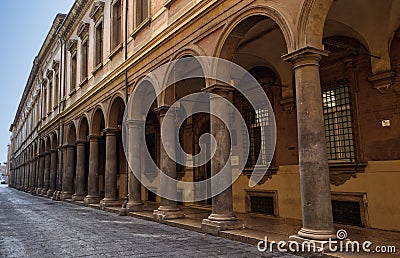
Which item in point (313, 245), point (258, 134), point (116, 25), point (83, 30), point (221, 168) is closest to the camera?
point (313, 245)

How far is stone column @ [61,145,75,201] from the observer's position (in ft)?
60.7

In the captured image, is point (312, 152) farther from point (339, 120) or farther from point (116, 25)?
point (116, 25)

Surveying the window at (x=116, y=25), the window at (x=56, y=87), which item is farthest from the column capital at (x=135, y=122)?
the window at (x=56, y=87)

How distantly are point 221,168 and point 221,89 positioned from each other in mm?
1648

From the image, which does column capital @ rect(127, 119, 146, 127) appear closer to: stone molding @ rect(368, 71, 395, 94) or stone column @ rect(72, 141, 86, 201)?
stone column @ rect(72, 141, 86, 201)

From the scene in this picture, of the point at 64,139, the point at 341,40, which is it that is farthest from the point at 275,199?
the point at 64,139

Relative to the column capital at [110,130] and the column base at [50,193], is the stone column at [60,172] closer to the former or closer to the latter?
the column base at [50,193]

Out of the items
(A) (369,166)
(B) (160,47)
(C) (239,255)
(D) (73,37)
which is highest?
(D) (73,37)

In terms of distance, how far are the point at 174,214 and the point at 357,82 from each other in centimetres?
538

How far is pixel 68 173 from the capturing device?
1855 cm

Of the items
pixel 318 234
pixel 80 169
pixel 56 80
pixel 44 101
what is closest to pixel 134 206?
pixel 80 169

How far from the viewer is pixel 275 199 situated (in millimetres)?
9719

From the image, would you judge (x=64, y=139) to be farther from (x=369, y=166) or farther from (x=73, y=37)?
(x=369, y=166)

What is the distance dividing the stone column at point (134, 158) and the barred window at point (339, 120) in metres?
5.81
